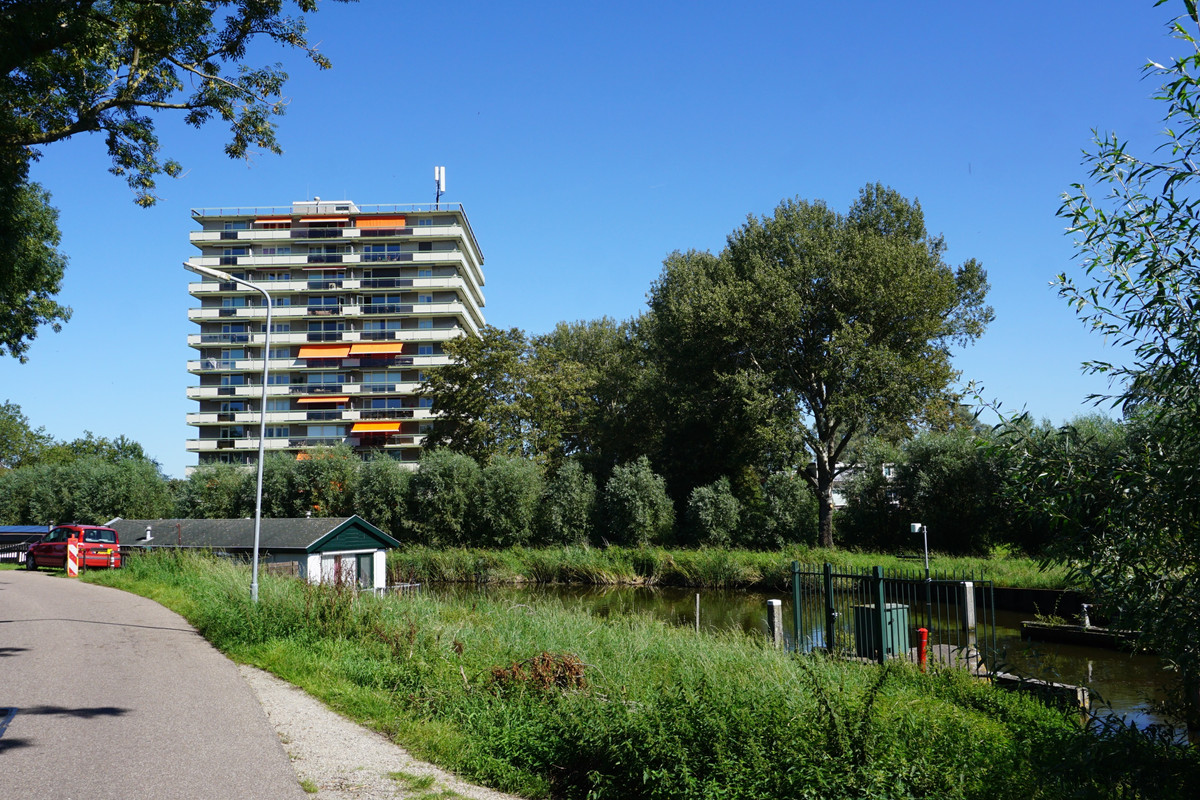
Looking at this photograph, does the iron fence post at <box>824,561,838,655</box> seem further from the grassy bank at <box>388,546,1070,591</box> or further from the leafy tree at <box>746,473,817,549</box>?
the leafy tree at <box>746,473,817,549</box>

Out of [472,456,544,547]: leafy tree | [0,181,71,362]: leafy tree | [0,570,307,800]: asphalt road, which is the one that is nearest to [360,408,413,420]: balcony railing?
[472,456,544,547]: leafy tree

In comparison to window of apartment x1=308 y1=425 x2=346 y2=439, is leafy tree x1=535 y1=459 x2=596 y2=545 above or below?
below

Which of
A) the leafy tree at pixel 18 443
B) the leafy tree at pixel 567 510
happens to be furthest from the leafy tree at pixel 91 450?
the leafy tree at pixel 567 510

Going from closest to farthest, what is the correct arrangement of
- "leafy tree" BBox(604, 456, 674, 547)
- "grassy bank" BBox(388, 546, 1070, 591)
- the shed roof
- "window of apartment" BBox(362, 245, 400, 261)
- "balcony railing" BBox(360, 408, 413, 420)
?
→ the shed roof
"grassy bank" BBox(388, 546, 1070, 591)
"leafy tree" BBox(604, 456, 674, 547)
"balcony railing" BBox(360, 408, 413, 420)
"window of apartment" BBox(362, 245, 400, 261)

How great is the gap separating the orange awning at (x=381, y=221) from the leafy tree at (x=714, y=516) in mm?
48068

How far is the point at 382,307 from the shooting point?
77.4 meters

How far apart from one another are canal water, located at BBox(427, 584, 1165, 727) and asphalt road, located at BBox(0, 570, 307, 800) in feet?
21.6

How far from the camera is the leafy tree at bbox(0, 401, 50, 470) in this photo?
81637mm

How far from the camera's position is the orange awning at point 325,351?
75375mm

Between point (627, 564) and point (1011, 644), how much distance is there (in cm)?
2044

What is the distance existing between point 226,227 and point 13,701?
79.2 m

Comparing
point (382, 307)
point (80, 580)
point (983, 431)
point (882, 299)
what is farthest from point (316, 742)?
point (382, 307)

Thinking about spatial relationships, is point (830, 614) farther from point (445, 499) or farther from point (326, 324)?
point (326, 324)

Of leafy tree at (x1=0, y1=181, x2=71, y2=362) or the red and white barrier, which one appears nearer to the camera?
leafy tree at (x1=0, y1=181, x2=71, y2=362)
